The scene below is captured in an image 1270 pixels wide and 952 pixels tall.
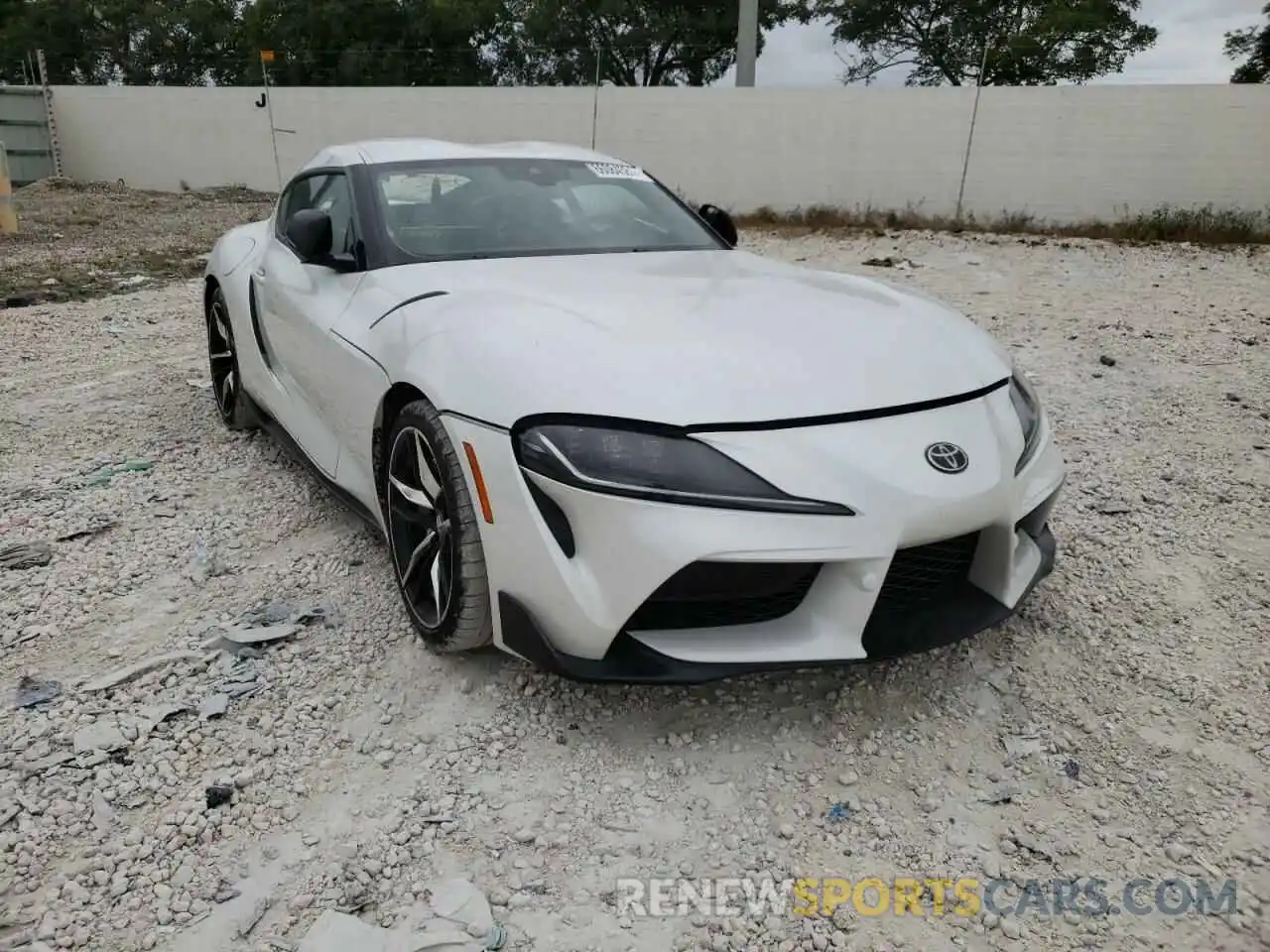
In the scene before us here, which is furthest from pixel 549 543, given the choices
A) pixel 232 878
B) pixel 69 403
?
pixel 69 403

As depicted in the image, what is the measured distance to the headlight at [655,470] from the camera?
1.97m

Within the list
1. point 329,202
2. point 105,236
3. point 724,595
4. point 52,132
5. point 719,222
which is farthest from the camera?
point 52,132

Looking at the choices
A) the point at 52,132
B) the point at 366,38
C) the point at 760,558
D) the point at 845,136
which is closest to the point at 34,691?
the point at 760,558

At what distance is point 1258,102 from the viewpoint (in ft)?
39.3

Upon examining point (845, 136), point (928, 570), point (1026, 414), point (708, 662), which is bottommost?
point (708, 662)

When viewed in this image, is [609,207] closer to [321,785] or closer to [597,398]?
[597,398]

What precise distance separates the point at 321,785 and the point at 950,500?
1548 millimetres

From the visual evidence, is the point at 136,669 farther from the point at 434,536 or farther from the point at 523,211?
the point at 523,211

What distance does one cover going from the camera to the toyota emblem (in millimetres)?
2098

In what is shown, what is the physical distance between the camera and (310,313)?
3199 millimetres

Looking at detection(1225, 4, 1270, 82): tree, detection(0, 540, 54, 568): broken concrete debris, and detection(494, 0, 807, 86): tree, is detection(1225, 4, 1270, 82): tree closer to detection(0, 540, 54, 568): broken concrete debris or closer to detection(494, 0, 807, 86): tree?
detection(494, 0, 807, 86): tree

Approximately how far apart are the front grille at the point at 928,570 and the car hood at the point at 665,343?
342mm

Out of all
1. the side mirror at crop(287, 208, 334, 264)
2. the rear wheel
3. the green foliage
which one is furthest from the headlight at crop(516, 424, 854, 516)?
the green foliage

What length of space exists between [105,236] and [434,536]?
11684mm
